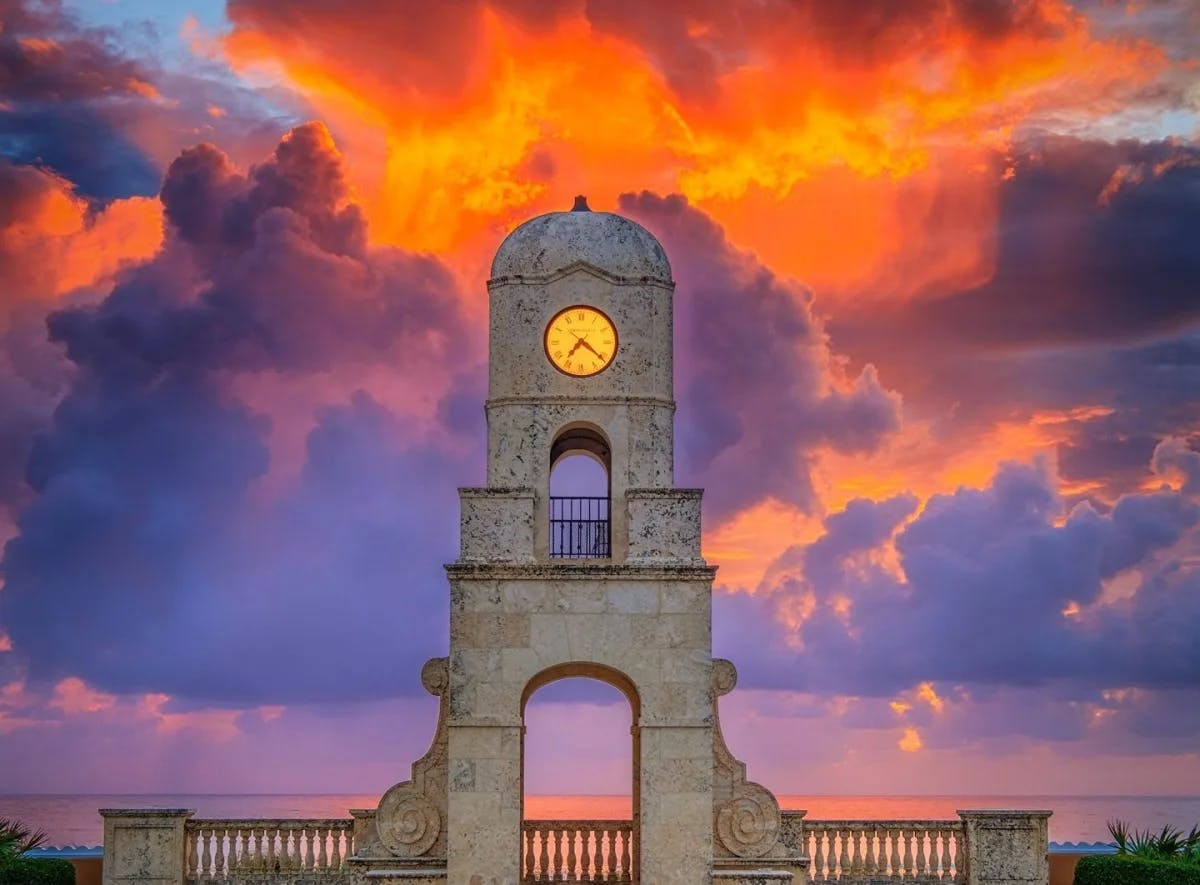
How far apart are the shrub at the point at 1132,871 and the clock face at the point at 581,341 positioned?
10.2 m

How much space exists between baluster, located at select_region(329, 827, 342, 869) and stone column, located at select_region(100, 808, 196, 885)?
209cm

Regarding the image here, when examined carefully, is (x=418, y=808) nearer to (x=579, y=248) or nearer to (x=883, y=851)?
(x=883, y=851)

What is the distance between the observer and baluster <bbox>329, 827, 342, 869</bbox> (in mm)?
27016

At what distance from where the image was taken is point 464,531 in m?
26.5

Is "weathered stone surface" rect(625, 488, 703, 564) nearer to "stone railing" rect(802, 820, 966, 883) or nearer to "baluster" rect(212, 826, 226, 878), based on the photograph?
"stone railing" rect(802, 820, 966, 883)

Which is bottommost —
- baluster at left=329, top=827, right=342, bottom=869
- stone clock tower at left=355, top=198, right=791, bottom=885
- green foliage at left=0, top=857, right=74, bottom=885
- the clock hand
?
green foliage at left=0, top=857, right=74, bottom=885

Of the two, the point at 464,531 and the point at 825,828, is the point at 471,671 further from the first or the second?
the point at 825,828

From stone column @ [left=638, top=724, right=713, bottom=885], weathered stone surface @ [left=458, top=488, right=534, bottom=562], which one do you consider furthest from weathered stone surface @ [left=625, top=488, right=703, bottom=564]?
stone column @ [left=638, top=724, right=713, bottom=885]

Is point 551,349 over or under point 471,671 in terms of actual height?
over

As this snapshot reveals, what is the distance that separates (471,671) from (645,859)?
349cm

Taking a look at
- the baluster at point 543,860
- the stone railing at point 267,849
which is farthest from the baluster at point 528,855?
the stone railing at point 267,849

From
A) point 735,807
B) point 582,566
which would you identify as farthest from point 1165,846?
point 582,566

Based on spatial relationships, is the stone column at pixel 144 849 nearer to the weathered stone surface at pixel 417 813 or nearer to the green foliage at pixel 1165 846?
the weathered stone surface at pixel 417 813

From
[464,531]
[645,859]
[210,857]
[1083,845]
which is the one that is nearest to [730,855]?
[645,859]
